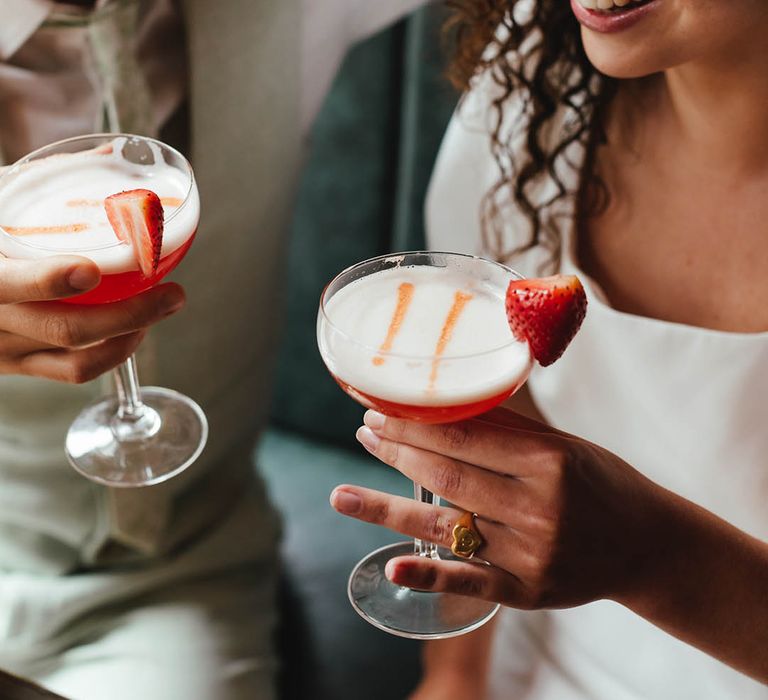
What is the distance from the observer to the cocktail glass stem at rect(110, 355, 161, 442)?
1.38m

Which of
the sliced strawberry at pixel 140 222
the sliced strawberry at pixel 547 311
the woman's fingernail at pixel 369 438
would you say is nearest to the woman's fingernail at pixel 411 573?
the woman's fingernail at pixel 369 438

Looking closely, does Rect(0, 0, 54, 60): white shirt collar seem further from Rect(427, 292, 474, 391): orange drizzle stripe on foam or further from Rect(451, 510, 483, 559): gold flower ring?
Rect(451, 510, 483, 559): gold flower ring

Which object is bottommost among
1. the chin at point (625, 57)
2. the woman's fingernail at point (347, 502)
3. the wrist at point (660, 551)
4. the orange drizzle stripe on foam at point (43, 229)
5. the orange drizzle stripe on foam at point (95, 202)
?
the wrist at point (660, 551)

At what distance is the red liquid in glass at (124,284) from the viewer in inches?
43.9

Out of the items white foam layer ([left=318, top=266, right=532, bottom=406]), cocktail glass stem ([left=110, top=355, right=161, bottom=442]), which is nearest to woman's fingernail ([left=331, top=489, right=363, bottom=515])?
white foam layer ([left=318, top=266, right=532, bottom=406])

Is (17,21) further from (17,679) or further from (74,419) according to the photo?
(17,679)

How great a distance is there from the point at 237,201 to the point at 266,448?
34.2 inches

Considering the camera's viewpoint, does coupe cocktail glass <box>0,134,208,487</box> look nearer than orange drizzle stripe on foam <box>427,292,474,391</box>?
No

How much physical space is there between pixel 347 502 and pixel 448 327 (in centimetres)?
21

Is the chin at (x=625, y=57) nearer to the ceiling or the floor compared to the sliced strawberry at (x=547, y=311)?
nearer to the ceiling

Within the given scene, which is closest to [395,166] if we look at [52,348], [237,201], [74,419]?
[237,201]

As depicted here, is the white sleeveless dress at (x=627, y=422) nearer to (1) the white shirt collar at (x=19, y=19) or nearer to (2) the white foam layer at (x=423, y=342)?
(2) the white foam layer at (x=423, y=342)

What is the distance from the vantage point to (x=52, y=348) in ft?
4.05

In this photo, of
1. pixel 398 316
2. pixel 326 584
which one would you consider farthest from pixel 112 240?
pixel 326 584
